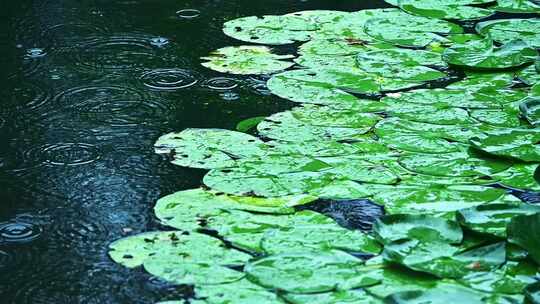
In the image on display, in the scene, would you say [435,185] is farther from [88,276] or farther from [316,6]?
[316,6]

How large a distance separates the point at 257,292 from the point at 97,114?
1.15 meters

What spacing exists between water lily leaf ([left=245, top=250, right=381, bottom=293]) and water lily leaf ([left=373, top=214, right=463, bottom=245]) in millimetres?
120

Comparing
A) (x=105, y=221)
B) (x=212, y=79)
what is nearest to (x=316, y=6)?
(x=212, y=79)

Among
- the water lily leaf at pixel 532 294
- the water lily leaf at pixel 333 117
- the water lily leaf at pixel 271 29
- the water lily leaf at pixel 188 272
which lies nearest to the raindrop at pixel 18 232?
the water lily leaf at pixel 188 272

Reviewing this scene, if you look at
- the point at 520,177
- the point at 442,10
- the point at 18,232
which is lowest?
the point at 18,232

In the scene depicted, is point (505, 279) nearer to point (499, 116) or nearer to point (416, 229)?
point (416, 229)

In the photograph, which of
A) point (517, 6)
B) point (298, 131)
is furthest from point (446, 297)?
point (517, 6)

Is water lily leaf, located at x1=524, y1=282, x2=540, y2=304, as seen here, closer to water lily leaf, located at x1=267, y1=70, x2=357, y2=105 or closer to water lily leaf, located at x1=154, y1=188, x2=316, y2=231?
water lily leaf, located at x1=154, y1=188, x2=316, y2=231

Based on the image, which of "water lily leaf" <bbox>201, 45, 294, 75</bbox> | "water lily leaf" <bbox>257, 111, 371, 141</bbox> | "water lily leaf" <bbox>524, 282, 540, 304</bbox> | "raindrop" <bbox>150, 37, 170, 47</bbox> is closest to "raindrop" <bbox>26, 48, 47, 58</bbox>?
"raindrop" <bbox>150, 37, 170, 47</bbox>

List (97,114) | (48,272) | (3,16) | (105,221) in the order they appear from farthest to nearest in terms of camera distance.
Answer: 1. (3,16)
2. (97,114)
3. (105,221)
4. (48,272)

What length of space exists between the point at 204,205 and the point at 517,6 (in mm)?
1885

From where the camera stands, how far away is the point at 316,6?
4039mm

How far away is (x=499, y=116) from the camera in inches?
119

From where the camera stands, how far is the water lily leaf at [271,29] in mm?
3668
